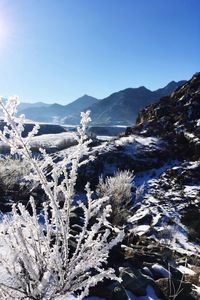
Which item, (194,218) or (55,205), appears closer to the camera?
(55,205)

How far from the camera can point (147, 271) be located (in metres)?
4.69

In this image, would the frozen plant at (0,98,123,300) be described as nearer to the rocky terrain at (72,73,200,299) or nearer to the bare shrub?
the rocky terrain at (72,73,200,299)

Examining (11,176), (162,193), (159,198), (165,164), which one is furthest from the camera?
(165,164)

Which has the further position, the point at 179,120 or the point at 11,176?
the point at 179,120

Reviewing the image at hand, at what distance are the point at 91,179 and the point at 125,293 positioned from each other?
10067 mm

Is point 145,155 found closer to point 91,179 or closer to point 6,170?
point 91,179

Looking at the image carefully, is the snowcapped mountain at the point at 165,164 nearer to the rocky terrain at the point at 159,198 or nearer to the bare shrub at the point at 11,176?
the rocky terrain at the point at 159,198

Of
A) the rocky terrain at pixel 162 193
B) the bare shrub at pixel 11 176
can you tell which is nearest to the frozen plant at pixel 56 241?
the rocky terrain at pixel 162 193

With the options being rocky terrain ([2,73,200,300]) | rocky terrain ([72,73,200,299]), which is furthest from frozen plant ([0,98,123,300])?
rocky terrain ([72,73,200,299])

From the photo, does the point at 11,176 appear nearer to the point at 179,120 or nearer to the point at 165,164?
the point at 165,164

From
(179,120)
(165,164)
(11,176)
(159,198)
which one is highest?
(179,120)

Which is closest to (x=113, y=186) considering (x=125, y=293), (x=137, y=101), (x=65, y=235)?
(x=125, y=293)

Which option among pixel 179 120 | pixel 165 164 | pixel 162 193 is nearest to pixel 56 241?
pixel 162 193

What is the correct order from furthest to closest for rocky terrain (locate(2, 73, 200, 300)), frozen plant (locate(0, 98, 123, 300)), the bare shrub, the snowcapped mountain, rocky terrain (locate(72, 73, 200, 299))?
the snowcapped mountain < the bare shrub < rocky terrain (locate(72, 73, 200, 299)) < rocky terrain (locate(2, 73, 200, 300)) < frozen plant (locate(0, 98, 123, 300))
